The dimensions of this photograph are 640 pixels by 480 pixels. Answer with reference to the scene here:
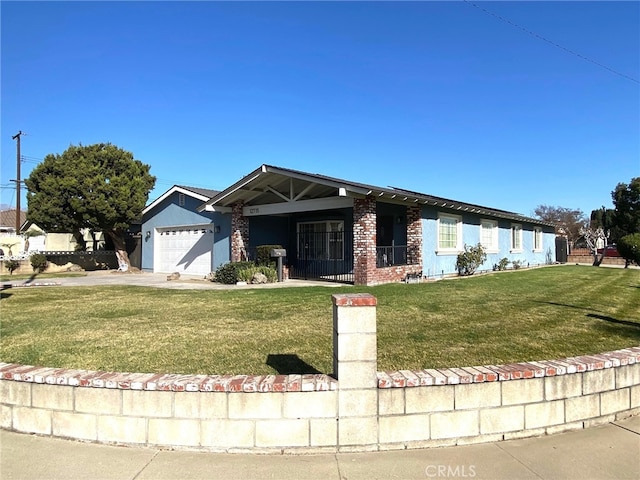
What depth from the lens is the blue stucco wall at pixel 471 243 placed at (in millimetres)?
14945

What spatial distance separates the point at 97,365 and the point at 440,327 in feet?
14.8

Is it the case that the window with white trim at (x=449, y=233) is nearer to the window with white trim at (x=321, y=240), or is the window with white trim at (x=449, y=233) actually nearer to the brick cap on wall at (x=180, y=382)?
the window with white trim at (x=321, y=240)

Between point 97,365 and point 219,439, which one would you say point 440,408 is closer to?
point 219,439

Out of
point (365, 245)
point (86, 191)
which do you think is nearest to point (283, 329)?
point (365, 245)

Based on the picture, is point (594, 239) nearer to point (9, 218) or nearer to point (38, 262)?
point (38, 262)

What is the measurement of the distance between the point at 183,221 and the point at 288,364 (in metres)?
15.0

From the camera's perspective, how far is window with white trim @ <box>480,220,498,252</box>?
18500 mm

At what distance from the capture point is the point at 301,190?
14680 millimetres

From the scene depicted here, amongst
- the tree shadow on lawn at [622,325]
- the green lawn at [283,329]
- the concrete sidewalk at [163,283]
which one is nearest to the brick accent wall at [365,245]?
the concrete sidewalk at [163,283]

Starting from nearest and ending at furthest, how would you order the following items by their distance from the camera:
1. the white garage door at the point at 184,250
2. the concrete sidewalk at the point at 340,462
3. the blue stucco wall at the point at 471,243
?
the concrete sidewalk at the point at 340,462
the blue stucco wall at the point at 471,243
the white garage door at the point at 184,250

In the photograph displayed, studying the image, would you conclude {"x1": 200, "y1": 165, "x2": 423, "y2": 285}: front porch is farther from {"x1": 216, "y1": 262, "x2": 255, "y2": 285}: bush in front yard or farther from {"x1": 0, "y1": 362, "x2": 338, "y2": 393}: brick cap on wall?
{"x1": 0, "y1": 362, "x2": 338, "y2": 393}: brick cap on wall

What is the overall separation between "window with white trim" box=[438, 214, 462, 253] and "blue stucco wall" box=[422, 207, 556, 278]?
0.63 feet

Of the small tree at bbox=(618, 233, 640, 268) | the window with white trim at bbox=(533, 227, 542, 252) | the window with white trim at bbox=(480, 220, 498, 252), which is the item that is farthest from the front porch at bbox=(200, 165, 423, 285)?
the small tree at bbox=(618, 233, 640, 268)

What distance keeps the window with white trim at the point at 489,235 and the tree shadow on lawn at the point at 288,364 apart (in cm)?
1550
